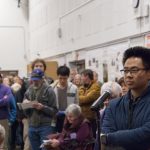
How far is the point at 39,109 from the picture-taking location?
555 centimetres

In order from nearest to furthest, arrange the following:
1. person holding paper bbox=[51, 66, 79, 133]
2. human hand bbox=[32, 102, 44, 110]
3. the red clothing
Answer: the red clothing
human hand bbox=[32, 102, 44, 110]
person holding paper bbox=[51, 66, 79, 133]

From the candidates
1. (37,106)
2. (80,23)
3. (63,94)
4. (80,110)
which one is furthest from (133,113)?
(80,23)

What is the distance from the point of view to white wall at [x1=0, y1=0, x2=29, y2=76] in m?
17.0

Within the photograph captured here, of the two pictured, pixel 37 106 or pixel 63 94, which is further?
pixel 63 94

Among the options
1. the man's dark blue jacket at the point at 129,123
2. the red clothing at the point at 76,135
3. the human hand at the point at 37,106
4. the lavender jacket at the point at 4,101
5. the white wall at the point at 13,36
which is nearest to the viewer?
the man's dark blue jacket at the point at 129,123

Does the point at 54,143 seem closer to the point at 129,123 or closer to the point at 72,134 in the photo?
the point at 72,134

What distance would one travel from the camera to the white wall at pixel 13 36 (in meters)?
17.0

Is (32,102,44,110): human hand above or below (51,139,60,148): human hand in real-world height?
above

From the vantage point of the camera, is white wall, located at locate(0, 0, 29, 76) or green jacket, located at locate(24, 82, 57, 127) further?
white wall, located at locate(0, 0, 29, 76)

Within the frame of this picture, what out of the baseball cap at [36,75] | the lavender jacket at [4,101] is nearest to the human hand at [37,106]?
the baseball cap at [36,75]

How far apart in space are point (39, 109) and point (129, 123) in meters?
3.22

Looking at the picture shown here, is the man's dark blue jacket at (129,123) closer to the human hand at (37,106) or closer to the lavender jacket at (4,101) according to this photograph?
the human hand at (37,106)

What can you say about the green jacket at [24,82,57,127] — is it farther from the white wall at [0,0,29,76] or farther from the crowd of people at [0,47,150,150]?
the white wall at [0,0,29,76]

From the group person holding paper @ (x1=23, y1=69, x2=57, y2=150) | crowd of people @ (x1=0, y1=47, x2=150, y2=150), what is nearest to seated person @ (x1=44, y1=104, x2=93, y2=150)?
crowd of people @ (x1=0, y1=47, x2=150, y2=150)
